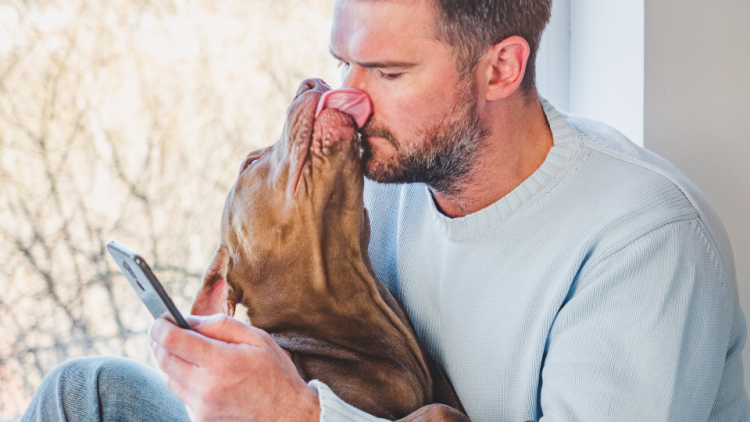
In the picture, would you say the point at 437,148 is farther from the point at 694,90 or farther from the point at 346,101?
the point at 694,90

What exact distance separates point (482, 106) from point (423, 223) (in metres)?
0.34

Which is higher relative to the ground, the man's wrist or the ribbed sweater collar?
the ribbed sweater collar

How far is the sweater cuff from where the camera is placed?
3.37ft

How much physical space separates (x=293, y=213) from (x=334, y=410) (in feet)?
1.39

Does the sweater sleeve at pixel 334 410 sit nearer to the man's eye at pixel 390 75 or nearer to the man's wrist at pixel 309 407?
the man's wrist at pixel 309 407

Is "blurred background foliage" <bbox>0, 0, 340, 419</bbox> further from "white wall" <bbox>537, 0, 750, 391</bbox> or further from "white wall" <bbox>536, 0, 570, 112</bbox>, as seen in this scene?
"white wall" <bbox>537, 0, 750, 391</bbox>

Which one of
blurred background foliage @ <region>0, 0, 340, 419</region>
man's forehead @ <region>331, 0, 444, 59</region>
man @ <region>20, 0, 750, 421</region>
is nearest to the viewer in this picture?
man @ <region>20, 0, 750, 421</region>

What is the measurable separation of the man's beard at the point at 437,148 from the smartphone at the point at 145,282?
529mm

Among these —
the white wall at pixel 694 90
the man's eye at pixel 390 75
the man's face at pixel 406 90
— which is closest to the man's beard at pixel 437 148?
the man's face at pixel 406 90

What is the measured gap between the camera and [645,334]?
109 cm

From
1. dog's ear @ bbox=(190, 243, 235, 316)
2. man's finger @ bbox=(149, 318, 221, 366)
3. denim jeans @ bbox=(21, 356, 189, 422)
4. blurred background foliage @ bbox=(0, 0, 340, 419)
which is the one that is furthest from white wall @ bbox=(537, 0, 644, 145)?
denim jeans @ bbox=(21, 356, 189, 422)

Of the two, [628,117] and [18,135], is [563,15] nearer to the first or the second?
[628,117]

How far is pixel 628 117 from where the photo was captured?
1.72m

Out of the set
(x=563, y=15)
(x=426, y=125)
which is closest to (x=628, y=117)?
(x=563, y=15)
